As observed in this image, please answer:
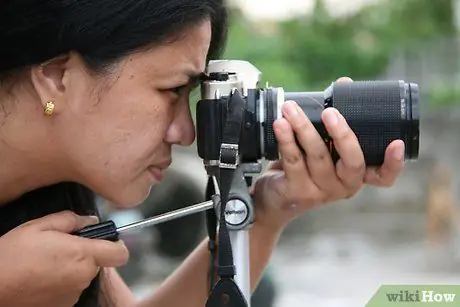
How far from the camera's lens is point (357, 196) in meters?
3.31

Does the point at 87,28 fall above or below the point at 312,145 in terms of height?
above

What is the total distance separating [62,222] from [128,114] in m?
0.15

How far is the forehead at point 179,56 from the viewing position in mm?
956

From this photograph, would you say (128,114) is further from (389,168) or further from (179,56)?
(389,168)

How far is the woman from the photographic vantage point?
36.9 inches

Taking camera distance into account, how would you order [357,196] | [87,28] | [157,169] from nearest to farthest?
1. [87,28]
2. [157,169]
3. [357,196]

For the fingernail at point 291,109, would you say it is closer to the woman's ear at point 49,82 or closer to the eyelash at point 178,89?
the eyelash at point 178,89

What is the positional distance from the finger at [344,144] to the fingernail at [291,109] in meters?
0.03

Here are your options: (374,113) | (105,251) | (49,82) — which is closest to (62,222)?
(105,251)

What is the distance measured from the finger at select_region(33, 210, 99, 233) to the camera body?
0.17 meters

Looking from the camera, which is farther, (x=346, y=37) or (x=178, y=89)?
(x=346, y=37)

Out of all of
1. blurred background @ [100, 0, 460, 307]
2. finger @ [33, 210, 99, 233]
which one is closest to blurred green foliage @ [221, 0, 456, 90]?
blurred background @ [100, 0, 460, 307]

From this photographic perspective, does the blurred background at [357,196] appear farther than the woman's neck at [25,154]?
Yes

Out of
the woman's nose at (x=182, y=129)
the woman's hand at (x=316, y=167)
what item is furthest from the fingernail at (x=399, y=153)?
the woman's nose at (x=182, y=129)
